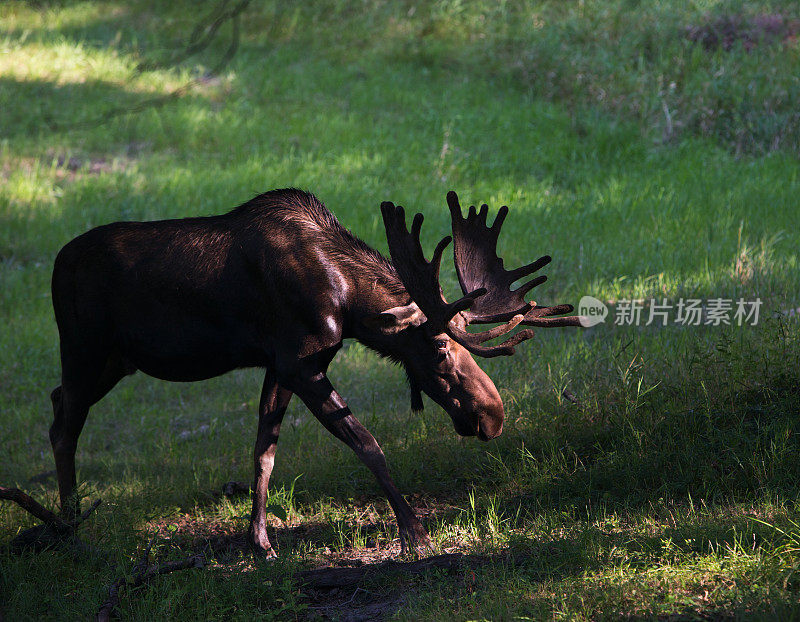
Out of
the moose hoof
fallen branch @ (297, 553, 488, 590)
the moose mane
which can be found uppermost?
the moose mane

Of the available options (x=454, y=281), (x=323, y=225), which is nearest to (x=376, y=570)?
(x=323, y=225)

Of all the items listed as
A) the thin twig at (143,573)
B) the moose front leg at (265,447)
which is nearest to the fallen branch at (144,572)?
the thin twig at (143,573)

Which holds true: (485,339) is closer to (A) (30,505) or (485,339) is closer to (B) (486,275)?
(B) (486,275)

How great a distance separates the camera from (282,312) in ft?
16.9

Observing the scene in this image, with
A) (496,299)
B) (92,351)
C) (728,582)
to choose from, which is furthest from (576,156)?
(728,582)

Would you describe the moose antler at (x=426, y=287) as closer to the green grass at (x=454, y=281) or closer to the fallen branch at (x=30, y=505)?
the green grass at (x=454, y=281)

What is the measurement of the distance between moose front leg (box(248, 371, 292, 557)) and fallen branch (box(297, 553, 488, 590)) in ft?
2.72

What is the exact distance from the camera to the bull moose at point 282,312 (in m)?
4.98

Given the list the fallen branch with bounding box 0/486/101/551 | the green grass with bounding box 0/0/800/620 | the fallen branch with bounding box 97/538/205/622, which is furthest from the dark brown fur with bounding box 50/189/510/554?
the fallen branch with bounding box 97/538/205/622

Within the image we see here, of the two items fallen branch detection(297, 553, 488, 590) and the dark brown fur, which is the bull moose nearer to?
the dark brown fur

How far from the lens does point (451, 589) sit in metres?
4.19

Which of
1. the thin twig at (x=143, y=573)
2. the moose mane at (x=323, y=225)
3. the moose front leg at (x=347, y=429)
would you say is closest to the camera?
the thin twig at (x=143, y=573)

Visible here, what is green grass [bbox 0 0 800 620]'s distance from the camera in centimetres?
444

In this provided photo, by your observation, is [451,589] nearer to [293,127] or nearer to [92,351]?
[92,351]
